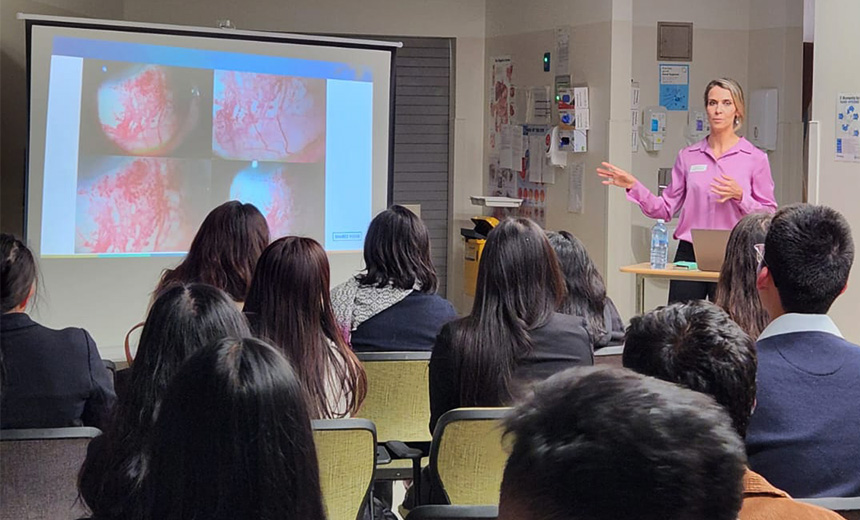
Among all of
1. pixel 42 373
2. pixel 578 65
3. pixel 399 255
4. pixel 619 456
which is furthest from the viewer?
pixel 578 65

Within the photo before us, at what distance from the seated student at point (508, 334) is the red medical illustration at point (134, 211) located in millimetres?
3096

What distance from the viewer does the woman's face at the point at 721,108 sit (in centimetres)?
509

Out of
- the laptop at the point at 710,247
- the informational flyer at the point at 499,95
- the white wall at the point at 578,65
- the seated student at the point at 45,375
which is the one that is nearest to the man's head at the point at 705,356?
the seated student at the point at 45,375

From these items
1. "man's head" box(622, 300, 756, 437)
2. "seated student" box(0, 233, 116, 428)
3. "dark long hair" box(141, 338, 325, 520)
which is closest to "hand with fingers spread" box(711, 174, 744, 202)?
"seated student" box(0, 233, 116, 428)

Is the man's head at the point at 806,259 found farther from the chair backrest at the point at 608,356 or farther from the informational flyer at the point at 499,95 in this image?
the informational flyer at the point at 499,95

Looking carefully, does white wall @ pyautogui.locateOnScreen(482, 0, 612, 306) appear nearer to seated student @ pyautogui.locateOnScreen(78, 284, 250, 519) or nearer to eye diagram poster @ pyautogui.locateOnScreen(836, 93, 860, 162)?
eye diagram poster @ pyautogui.locateOnScreen(836, 93, 860, 162)

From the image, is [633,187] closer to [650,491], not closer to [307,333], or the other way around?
[307,333]

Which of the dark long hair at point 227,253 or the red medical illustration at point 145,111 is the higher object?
the red medical illustration at point 145,111

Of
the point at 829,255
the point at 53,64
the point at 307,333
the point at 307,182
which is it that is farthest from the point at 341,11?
the point at 829,255

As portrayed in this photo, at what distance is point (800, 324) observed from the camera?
214 cm

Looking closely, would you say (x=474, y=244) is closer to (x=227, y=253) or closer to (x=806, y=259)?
(x=227, y=253)

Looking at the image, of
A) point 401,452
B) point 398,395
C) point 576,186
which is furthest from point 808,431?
point 576,186

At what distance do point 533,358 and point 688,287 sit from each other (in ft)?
8.93

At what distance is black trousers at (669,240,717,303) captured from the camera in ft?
16.8
